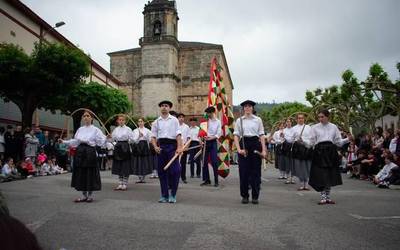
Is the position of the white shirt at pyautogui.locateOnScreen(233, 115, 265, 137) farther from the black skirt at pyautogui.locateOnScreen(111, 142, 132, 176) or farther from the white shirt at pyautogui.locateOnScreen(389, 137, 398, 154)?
the white shirt at pyautogui.locateOnScreen(389, 137, 398, 154)

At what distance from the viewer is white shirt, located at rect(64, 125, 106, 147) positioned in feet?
30.1

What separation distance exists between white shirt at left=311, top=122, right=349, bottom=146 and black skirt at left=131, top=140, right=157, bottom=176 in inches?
268

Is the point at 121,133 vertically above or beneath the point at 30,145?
above

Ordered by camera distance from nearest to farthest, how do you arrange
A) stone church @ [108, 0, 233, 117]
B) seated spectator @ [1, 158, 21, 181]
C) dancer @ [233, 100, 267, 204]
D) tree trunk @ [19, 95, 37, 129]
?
1. dancer @ [233, 100, 267, 204]
2. seated spectator @ [1, 158, 21, 181]
3. tree trunk @ [19, 95, 37, 129]
4. stone church @ [108, 0, 233, 117]

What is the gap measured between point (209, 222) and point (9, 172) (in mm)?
11106

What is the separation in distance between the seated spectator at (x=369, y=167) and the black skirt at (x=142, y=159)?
27.3ft

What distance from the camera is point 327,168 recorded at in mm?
8930

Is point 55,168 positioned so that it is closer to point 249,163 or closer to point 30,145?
point 30,145

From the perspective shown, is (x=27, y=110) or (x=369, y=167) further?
(x=27, y=110)

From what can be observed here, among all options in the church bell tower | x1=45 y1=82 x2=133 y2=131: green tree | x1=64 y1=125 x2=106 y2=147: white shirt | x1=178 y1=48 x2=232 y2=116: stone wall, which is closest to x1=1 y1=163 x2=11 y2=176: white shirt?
x1=64 y1=125 x2=106 y2=147: white shirt

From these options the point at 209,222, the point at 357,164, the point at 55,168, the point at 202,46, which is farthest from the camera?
the point at 202,46

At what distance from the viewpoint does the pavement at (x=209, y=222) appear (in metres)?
5.08

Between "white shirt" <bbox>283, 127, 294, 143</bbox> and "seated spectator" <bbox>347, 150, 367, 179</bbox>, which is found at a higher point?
"white shirt" <bbox>283, 127, 294, 143</bbox>

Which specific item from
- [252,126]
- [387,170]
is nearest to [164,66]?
[387,170]
